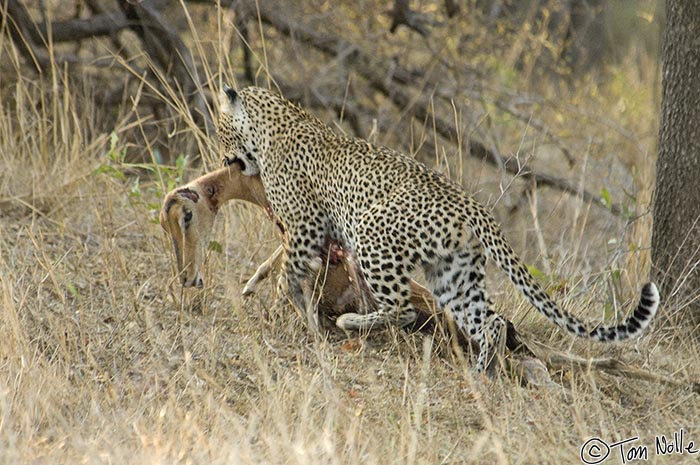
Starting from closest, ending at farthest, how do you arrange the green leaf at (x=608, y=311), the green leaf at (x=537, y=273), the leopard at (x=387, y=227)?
the leopard at (x=387, y=227) < the green leaf at (x=537, y=273) < the green leaf at (x=608, y=311)

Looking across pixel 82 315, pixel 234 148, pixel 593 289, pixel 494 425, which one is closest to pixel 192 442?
pixel 494 425

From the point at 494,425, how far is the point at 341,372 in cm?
80

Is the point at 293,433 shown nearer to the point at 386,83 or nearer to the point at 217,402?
→ the point at 217,402

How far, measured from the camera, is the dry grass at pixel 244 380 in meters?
3.75

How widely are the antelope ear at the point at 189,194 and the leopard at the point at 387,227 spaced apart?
0.41 m

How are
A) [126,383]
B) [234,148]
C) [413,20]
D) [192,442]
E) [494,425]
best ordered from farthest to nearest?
[413,20], [234,148], [126,383], [494,425], [192,442]

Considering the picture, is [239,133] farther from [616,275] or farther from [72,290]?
[616,275]

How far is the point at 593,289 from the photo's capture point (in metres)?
5.57

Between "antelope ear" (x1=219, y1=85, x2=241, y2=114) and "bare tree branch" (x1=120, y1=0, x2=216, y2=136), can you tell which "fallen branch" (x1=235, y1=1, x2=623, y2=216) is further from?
"antelope ear" (x1=219, y1=85, x2=241, y2=114)

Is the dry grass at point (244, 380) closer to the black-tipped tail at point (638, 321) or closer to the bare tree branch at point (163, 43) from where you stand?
the black-tipped tail at point (638, 321)

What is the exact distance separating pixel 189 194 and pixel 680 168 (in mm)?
2337

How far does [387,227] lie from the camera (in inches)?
184

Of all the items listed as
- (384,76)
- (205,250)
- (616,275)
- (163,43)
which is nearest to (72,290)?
(205,250)

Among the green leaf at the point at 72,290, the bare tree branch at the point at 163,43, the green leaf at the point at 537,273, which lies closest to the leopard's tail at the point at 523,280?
the green leaf at the point at 537,273
